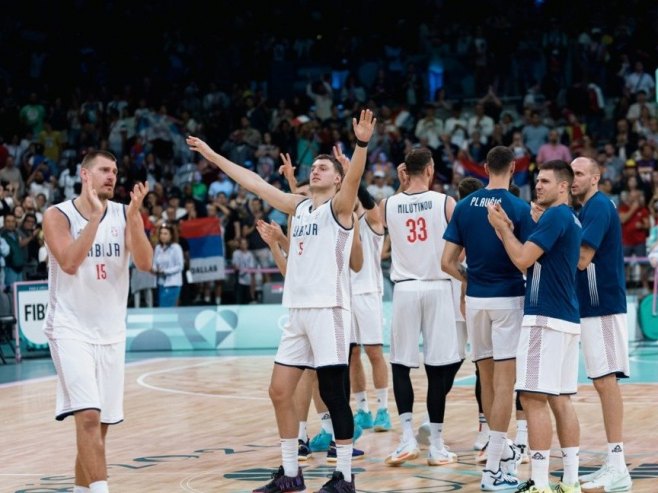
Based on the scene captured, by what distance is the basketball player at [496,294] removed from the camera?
8.56 metres

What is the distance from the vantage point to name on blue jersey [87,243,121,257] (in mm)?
7422

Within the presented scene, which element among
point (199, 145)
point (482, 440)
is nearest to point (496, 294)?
point (482, 440)

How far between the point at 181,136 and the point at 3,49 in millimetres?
7513

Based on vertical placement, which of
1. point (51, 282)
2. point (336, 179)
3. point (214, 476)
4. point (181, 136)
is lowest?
point (214, 476)

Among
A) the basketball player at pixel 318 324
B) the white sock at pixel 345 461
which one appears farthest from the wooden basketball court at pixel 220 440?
the basketball player at pixel 318 324

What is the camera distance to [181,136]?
1088 inches

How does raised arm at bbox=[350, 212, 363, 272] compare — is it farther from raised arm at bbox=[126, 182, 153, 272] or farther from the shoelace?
the shoelace

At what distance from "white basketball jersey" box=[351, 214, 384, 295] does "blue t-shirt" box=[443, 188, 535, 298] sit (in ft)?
8.22

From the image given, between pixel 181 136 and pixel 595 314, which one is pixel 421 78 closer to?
pixel 181 136

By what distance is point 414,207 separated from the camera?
9898 mm

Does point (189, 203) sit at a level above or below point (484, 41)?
below

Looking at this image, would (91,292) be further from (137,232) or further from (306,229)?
(306,229)

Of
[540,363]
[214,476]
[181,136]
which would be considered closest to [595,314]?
[540,363]

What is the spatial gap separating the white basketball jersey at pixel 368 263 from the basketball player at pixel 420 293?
4.04 feet
